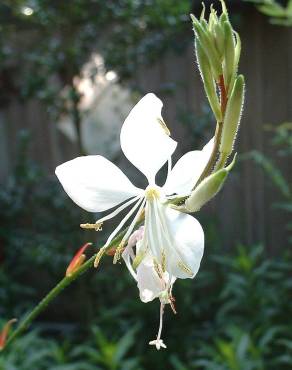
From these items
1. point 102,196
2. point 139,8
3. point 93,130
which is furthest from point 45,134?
point 102,196

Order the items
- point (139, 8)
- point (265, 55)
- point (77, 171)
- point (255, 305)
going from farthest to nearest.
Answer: point (265, 55), point (139, 8), point (255, 305), point (77, 171)

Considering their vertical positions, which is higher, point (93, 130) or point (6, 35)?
point (6, 35)

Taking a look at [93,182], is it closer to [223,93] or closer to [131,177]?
[223,93]

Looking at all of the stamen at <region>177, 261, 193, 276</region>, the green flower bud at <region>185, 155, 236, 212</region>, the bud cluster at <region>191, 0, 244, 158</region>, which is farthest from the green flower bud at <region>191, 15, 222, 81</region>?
the stamen at <region>177, 261, 193, 276</region>

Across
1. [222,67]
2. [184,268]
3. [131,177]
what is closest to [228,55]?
[222,67]

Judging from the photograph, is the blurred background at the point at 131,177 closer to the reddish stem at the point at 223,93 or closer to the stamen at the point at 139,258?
the stamen at the point at 139,258

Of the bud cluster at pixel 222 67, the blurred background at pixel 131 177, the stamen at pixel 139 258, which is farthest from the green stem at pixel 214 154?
the blurred background at pixel 131 177

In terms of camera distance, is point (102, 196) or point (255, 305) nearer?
point (102, 196)

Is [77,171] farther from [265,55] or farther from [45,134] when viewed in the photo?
[45,134]
